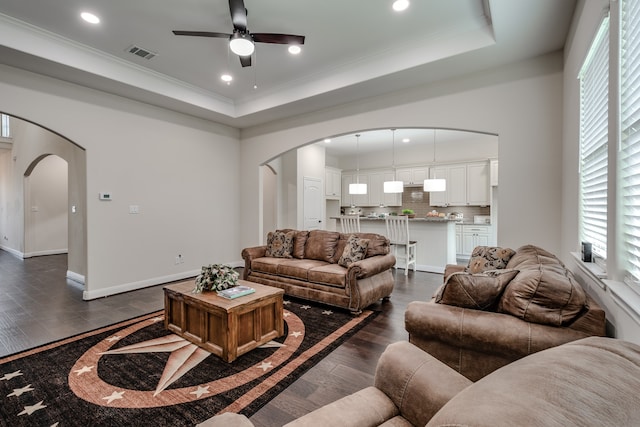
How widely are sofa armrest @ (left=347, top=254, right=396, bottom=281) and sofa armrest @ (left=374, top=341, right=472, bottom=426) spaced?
226cm

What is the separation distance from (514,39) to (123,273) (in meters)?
5.95

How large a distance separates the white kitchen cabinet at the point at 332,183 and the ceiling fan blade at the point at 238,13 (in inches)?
249

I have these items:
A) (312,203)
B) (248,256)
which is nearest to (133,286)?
(248,256)

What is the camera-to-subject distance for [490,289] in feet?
6.07

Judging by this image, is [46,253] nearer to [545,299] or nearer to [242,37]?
[242,37]

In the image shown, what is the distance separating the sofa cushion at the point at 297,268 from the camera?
13.2 feet

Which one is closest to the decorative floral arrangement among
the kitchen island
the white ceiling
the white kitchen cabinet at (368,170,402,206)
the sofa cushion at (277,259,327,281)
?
the sofa cushion at (277,259,327,281)

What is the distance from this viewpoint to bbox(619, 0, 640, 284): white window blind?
138cm

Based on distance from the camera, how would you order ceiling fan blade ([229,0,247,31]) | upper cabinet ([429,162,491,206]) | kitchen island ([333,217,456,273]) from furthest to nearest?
upper cabinet ([429,162,491,206])
kitchen island ([333,217,456,273])
ceiling fan blade ([229,0,247,31])

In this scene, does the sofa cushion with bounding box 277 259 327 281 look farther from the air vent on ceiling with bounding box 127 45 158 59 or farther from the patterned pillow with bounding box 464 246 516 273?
the air vent on ceiling with bounding box 127 45 158 59

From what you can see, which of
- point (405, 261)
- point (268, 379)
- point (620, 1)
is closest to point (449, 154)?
point (405, 261)

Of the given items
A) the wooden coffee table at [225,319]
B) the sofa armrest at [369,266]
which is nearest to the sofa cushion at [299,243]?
the sofa armrest at [369,266]

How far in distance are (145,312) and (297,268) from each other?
197 centimetres

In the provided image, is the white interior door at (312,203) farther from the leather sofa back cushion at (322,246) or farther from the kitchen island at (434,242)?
the leather sofa back cushion at (322,246)
